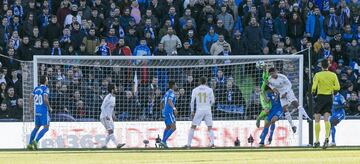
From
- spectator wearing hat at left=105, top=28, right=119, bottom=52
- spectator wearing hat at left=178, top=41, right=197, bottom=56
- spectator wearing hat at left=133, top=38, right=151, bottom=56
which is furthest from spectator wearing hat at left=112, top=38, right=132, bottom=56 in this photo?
spectator wearing hat at left=178, top=41, right=197, bottom=56

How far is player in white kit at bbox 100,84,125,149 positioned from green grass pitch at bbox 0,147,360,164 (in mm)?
3474

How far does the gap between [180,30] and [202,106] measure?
16.8 ft

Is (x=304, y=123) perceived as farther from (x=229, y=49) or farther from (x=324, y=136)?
(x=229, y=49)

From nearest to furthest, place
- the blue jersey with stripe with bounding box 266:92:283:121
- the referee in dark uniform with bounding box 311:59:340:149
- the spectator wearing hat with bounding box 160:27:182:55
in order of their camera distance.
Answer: the referee in dark uniform with bounding box 311:59:340:149
the blue jersey with stripe with bounding box 266:92:283:121
the spectator wearing hat with bounding box 160:27:182:55

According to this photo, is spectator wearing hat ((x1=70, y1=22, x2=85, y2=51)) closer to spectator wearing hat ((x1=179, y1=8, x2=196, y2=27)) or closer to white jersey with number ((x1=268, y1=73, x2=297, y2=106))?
spectator wearing hat ((x1=179, y1=8, x2=196, y2=27))

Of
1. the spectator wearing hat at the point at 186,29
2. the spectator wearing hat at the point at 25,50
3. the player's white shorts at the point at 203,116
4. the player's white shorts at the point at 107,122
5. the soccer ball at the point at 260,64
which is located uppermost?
the spectator wearing hat at the point at 186,29

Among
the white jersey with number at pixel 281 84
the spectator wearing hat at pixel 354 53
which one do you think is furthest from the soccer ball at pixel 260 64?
the spectator wearing hat at pixel 354 53

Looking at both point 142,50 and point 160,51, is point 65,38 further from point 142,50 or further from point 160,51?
point 160,51

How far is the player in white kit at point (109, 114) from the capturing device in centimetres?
2791

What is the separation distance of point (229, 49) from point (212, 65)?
2035 millimetres

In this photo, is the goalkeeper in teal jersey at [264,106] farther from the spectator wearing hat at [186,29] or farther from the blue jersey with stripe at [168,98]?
the spectator wearing hat at [186,29]

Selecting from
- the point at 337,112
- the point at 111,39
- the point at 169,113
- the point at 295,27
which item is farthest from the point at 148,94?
the point at 295,27

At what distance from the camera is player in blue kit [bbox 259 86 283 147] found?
27969 millimetres

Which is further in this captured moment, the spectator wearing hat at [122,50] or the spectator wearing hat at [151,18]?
the spectator wearing hat at [151,18]
